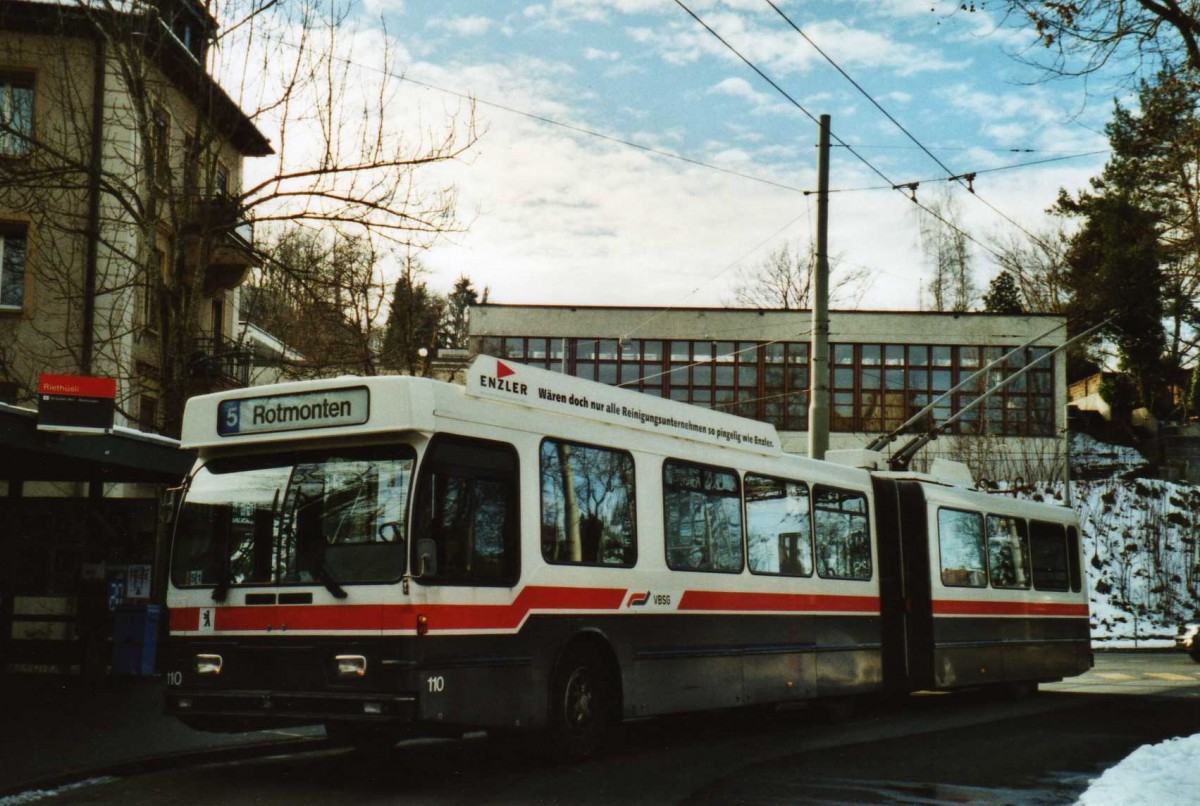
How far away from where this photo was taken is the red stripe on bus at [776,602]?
39.2ft

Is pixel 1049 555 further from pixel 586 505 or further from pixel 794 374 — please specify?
pixel 794 374

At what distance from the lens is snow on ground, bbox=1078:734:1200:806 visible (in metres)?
7.99

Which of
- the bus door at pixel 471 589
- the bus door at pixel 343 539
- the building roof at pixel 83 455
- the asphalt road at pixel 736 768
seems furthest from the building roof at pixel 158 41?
the bus door at pixel 471 589

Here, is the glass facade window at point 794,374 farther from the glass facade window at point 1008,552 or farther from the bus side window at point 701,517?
the bus side window at point 701,517

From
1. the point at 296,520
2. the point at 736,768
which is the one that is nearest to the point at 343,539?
the point at 296,520

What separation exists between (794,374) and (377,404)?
4018 cm

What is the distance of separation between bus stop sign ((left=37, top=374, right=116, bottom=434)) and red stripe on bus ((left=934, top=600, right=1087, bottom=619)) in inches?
377

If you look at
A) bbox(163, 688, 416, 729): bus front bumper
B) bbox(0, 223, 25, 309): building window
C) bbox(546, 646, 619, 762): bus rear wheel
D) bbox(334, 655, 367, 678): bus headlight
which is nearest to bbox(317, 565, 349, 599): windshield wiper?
bbox(334, 655, 367, 678): bus headlight

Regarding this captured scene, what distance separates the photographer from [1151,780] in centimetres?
877

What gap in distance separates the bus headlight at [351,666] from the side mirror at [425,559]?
2.24ft

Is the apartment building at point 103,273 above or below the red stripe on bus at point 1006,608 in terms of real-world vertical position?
above

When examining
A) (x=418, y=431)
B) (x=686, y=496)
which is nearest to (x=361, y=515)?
(x=418, y=431)

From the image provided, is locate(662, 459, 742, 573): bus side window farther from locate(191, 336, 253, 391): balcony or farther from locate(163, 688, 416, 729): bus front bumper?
locate(191, 336, 253, 391): balcony

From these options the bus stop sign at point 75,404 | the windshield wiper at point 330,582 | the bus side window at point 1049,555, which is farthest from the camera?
the bus side window at point 1049,555
